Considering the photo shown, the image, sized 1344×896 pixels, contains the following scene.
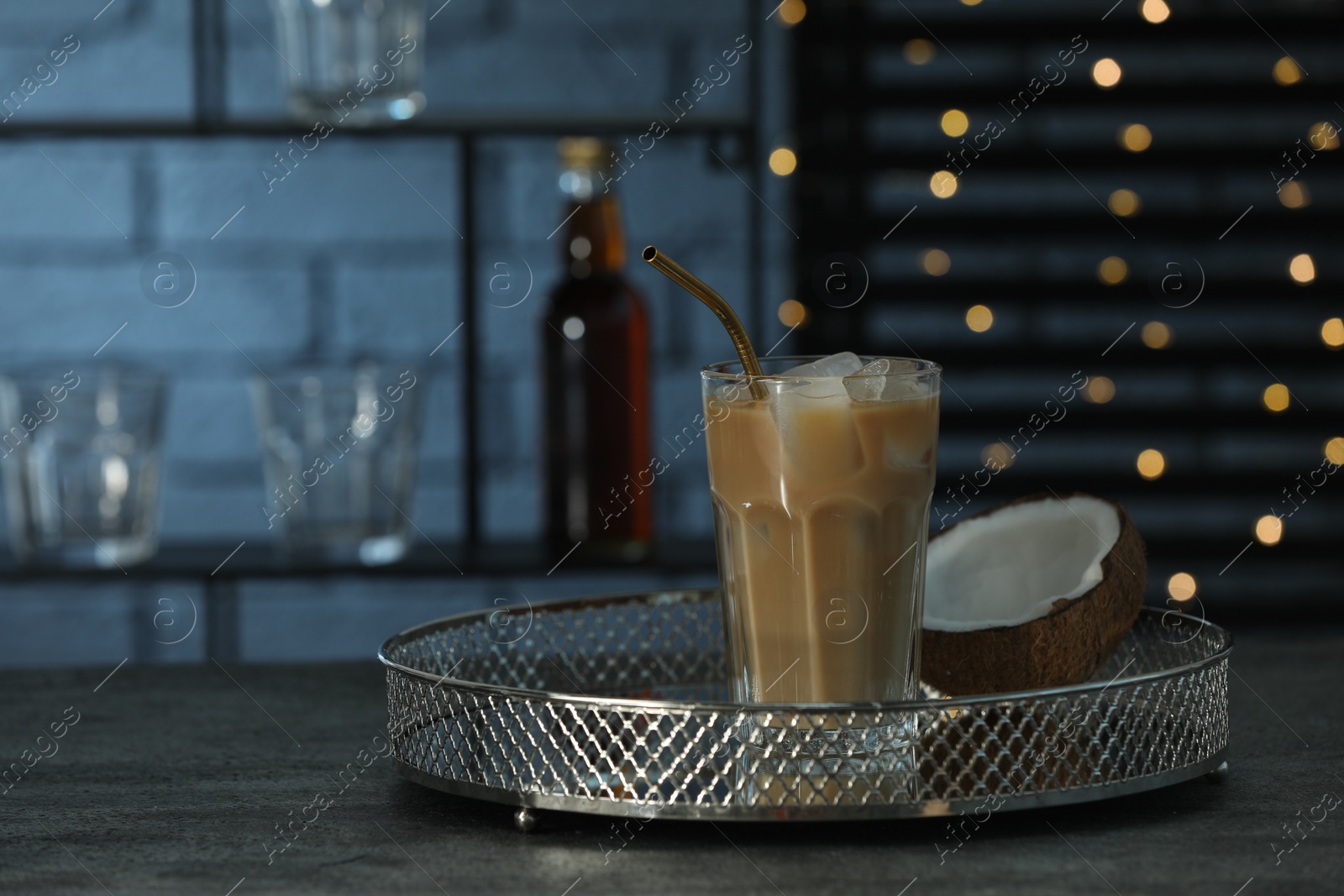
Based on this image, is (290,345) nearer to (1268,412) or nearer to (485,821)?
(1268,412)

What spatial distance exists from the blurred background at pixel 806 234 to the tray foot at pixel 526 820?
107 centimetres

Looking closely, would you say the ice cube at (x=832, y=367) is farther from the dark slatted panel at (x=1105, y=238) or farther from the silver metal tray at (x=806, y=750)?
the dark slatted panel at (x=1105, y=238)

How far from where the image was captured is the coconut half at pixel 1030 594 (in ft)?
2.24

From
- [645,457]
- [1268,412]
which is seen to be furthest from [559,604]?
[1268,412]

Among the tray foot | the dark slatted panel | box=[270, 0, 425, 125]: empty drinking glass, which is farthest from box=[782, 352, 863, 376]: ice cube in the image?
the dark slatted panel

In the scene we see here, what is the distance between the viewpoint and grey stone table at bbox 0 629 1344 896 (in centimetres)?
53

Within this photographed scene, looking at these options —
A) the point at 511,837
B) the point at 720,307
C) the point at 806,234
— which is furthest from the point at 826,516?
the point at 806,234

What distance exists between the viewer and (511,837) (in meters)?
0.58

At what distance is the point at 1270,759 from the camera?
0.68m

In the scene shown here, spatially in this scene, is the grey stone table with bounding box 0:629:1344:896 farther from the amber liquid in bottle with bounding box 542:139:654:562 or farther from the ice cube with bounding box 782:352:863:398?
the amber liquid in bottle with bounding box 542:139:654:562

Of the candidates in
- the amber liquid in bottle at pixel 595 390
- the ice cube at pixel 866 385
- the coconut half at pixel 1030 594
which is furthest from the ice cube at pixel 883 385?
the amber liquid in bottle at pixel 595 390

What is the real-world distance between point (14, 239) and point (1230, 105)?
4.41 ft

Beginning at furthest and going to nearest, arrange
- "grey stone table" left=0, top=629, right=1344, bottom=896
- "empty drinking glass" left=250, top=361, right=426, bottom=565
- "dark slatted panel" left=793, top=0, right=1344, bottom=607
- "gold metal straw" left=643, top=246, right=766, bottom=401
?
"dark slatted panel" left=793, top=0, right=1344, bottom=607, "empty drinking glass" left=250, top=361, right=426, bottom=565, "gold metal straw" left=643, top=246, right=766, bottom=401, "grey stone table" left=0, top=629, right=1344, bottom=896

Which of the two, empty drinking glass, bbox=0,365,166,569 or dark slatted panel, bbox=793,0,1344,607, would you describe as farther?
dark slatted panel, bbox=793,0,1344,607
